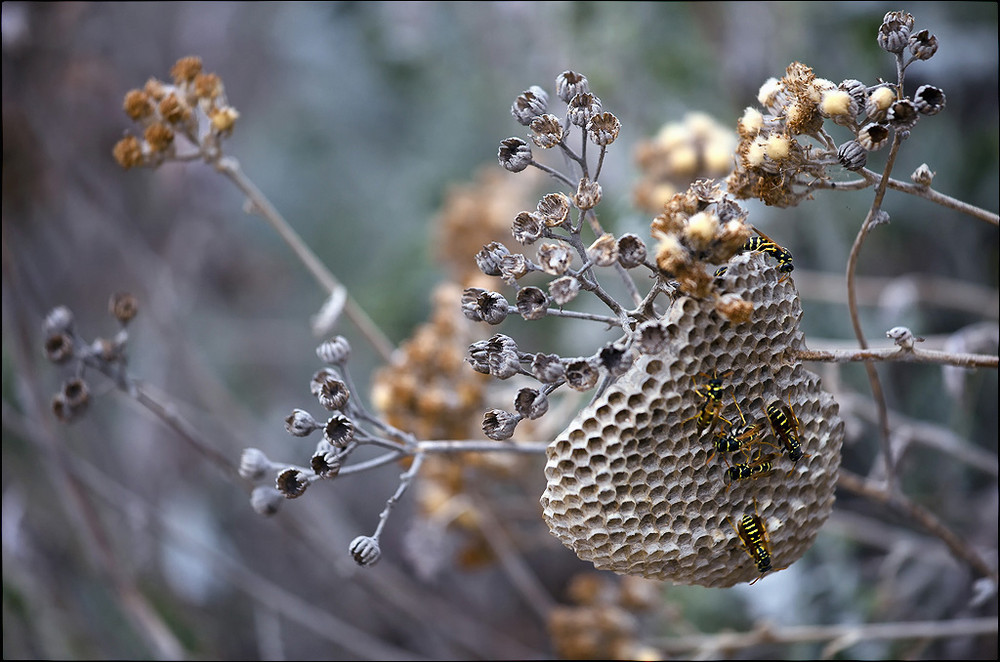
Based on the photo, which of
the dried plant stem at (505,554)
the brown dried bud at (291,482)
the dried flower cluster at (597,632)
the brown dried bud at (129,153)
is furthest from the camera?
the dried plant stem at (505,554)

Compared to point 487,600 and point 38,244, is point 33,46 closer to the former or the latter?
point 38,244

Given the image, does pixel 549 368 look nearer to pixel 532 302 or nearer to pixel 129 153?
pixel 532 302

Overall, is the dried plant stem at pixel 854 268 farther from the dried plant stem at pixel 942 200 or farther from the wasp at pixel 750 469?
the wasp at pixel 750 469

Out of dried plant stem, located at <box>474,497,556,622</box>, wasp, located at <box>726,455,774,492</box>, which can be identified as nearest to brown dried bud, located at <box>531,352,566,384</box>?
wasp, located at <box>726,455,774,492</box>

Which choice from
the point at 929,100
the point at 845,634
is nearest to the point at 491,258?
the point at 929,100

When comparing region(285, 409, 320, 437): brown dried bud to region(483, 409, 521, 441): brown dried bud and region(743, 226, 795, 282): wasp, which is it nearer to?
region(483, 409, 521, 441): brown dried bud

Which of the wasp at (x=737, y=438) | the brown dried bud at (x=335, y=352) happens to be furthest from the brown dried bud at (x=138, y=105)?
the wasp at (x=737, y=438)
